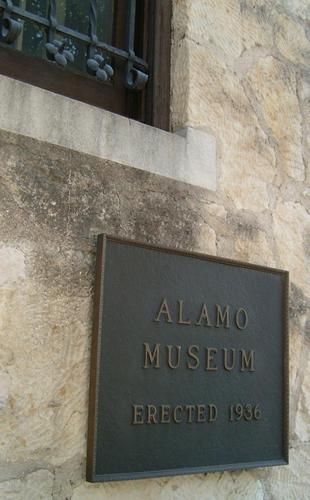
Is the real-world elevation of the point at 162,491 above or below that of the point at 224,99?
below

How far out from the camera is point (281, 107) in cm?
281

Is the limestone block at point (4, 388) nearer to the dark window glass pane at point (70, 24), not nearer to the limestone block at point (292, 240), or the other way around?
the dark window glass pane at point (70, 24)

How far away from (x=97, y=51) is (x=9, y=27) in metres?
0.43

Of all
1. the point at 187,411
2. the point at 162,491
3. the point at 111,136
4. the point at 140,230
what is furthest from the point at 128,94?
→ the point at 162,491

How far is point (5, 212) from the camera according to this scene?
186 cm

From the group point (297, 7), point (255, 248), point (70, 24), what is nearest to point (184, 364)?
point (255, 248)

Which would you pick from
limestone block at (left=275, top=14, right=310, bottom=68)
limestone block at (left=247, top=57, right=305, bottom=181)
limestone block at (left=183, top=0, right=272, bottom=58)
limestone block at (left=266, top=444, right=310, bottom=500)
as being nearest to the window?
limestone block at (left=183, top=0, right=272, bottom=58)

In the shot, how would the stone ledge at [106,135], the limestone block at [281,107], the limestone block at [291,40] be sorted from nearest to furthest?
the stone ledge at [106,135] → the limestone block at [281,107] → the limestone block at [291,40]

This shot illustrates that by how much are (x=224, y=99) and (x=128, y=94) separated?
39cm

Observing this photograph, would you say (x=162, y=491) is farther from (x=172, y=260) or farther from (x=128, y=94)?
(x=128, y=94)

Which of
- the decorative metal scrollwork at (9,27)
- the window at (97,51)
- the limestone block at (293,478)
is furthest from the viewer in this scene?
the limestone block at (293,478)

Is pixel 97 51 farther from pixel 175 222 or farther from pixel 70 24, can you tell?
pixel 175 222

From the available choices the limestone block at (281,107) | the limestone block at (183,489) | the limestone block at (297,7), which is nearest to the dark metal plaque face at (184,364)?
the limestone block at (183,489)

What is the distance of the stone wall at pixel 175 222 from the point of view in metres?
1.84
